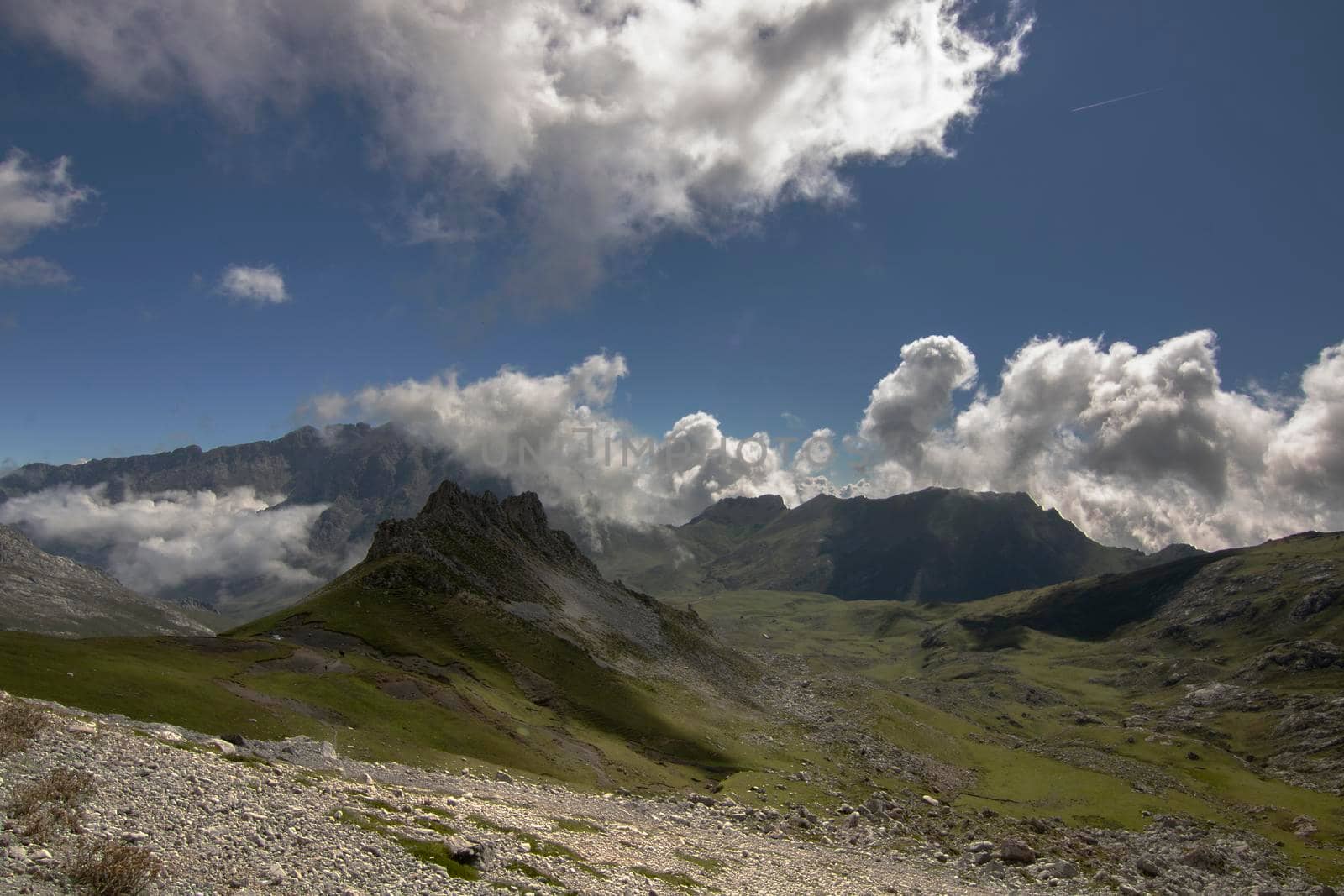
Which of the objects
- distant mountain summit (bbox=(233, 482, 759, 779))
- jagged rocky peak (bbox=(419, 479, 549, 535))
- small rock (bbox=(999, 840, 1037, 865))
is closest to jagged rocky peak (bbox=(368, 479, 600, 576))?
jagged rocky peak (bbox=(419, 479, 549, 535))

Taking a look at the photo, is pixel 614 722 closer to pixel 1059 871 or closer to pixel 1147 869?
pixel 1059 871

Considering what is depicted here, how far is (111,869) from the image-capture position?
20.7m

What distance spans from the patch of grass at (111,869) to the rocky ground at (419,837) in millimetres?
240

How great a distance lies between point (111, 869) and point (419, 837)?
42.6ft

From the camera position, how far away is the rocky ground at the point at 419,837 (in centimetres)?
2391

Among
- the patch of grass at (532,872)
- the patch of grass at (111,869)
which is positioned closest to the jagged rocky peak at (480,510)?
the patch of grass at (532,872)

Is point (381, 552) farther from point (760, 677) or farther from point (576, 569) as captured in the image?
point (760, 677)

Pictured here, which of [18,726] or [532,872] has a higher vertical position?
[18,726]

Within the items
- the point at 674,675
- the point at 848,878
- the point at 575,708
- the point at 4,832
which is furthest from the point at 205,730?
the point at 674,675

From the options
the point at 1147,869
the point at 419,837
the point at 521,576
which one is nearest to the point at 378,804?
the point at 419,837

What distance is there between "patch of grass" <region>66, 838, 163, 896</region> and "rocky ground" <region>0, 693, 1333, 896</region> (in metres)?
0.24

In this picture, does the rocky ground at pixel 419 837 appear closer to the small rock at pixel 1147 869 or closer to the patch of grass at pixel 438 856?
the patch of grass at pixel 438 856

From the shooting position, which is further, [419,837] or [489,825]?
[489,825]

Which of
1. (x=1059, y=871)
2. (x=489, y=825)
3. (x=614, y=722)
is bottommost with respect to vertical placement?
(x=1059, y=871)
